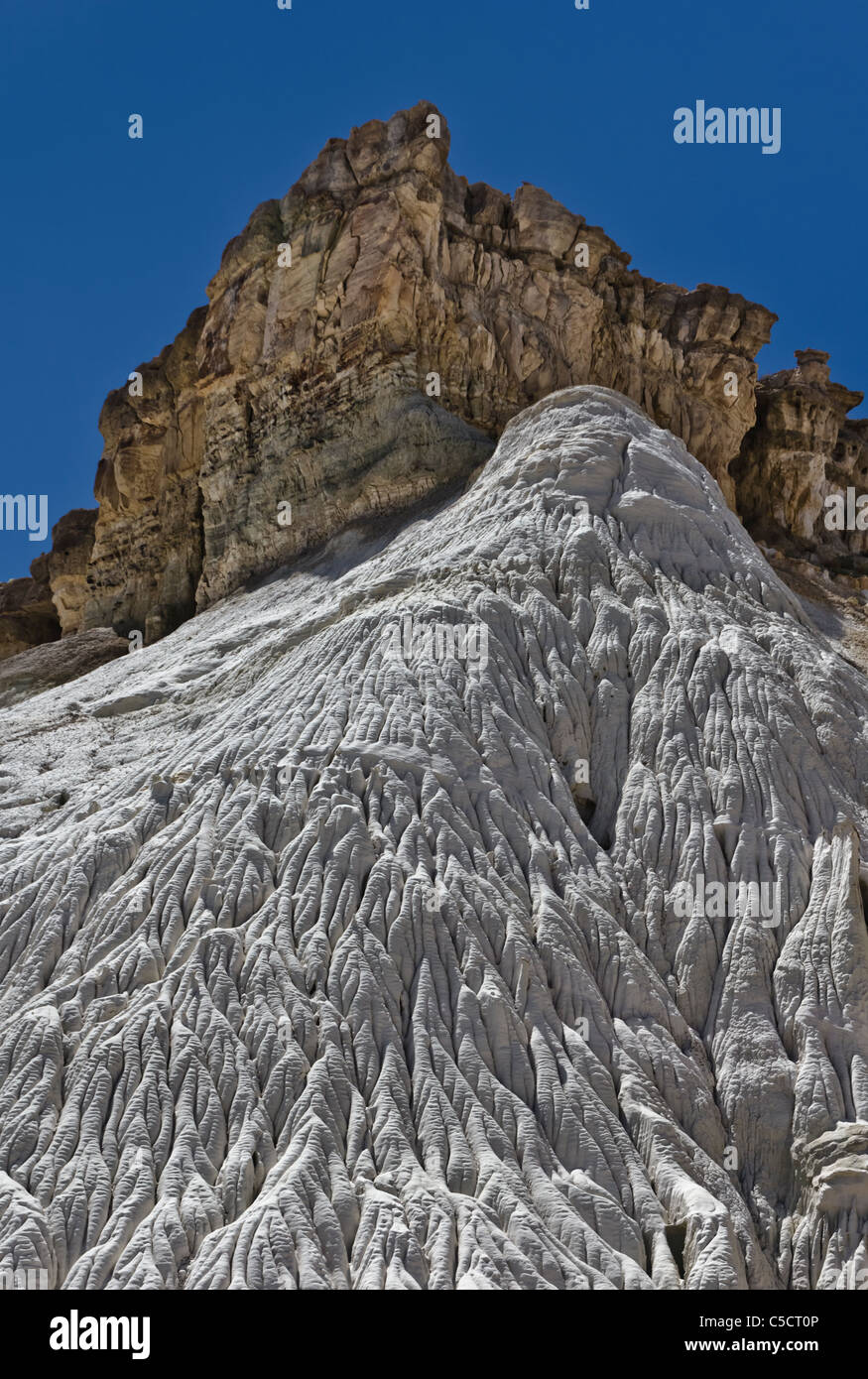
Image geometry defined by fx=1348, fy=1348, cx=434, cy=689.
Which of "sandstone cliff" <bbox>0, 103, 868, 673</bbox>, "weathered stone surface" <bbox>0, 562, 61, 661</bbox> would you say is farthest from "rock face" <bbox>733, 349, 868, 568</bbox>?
"weathered stone surface" <bbox>0, 562, 61, 661</bbox>

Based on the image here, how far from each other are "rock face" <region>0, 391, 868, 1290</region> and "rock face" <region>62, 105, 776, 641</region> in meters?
8.03

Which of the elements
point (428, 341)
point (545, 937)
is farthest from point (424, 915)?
point (428, 341)

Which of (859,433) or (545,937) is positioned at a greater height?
(859,433)

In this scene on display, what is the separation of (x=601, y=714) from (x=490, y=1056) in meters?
6.26

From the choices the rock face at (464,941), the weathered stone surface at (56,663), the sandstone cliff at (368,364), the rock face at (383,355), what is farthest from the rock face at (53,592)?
the rock face at (464,941)

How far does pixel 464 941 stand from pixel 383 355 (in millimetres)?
17678

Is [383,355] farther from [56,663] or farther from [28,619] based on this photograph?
[28,619]

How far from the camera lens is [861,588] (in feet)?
126

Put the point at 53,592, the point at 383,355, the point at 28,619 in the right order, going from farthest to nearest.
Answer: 1. the point at 28,619
2. the point at 53,592
3. the point at 383,355

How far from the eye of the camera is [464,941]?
588 inches

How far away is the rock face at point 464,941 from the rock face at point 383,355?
8.03 metres

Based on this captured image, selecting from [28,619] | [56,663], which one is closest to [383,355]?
[56,663]

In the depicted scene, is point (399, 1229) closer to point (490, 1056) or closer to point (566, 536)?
point (490, 1056)
